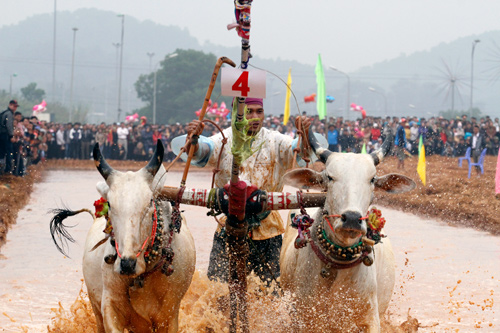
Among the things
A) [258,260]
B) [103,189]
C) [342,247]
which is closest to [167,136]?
[258,260]

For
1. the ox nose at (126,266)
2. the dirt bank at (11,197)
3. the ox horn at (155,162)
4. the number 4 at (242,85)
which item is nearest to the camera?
the ox nose at (126,266)

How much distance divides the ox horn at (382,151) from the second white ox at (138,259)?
56.1 inches

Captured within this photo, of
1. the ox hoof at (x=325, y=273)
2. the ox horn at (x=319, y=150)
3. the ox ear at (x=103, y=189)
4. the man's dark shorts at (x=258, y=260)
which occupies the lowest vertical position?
the man's dark shorts at (x=258, y=260)

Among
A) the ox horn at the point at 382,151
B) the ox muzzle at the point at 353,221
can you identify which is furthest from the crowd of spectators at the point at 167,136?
the ox muzzle at the point at 353,221

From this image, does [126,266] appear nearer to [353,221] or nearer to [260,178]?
[353,221]

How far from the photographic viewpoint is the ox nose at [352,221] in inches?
171

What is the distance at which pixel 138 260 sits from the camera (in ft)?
14.6

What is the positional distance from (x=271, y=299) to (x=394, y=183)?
5.10 feet

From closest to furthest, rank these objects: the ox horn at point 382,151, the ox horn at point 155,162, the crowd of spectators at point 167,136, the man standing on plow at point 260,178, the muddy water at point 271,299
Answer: the ox horn at point 155,162, the ox horn at point 382,151, the man standing on plow at point 260,178, the muddy water at point 271,299, the crowd of spectators at point 167,136

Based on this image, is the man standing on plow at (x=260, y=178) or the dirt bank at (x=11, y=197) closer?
the man standing on plow at (x=260, y=178)

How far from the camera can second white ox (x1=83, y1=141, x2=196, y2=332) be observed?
175 inches

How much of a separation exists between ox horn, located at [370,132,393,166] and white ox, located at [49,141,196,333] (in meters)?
1.43

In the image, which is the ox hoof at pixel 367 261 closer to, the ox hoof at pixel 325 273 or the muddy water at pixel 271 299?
the ox hoof at pixel 325 273

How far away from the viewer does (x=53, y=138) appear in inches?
1209
